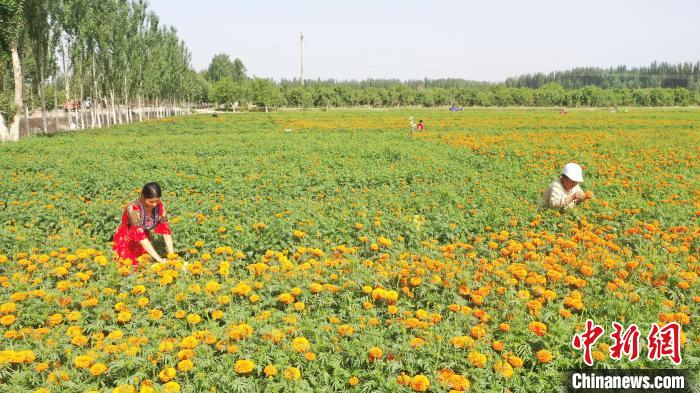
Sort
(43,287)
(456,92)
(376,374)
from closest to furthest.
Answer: (376,374) → (43,287) → (456,92)

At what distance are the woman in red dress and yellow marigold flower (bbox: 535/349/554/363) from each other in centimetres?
422

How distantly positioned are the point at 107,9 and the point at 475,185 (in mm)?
36177

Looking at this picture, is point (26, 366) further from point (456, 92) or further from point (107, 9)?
point (456, 92)

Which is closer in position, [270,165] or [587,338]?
[587,338]

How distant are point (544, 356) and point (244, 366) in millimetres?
1987

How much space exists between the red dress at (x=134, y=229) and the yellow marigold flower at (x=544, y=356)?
4.41 metres

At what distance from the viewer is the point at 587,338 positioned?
3039 millimetres

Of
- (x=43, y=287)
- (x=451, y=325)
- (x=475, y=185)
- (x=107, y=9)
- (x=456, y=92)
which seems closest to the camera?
(x=451, y=325)

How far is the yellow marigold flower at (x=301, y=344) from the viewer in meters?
2.93

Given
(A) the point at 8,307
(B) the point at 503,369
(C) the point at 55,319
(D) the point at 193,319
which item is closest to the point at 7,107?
(A) the point at 8,307

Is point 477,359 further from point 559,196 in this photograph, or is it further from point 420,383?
point 559,196

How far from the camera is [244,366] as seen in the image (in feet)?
9.04

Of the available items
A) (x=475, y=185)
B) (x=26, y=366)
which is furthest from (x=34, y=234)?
(x=475, y=185)

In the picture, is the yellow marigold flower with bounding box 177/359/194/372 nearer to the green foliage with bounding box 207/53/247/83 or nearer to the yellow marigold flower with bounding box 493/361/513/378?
the yellow marigold flower with bounding box 493/361/513/378
